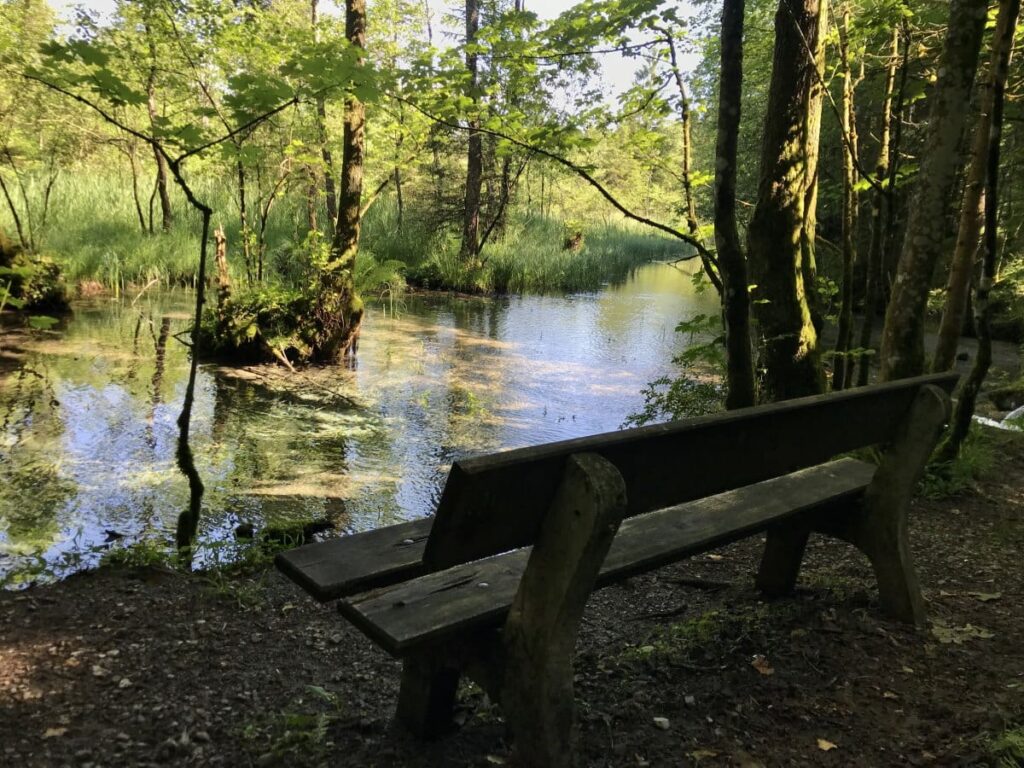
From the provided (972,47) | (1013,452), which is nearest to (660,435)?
(972,47)

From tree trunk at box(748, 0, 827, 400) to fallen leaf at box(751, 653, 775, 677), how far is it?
2.97m

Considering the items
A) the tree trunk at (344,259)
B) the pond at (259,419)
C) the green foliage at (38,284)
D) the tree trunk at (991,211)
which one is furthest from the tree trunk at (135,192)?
the tree trunk at (991,211)

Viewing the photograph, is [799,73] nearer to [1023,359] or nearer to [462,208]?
[1023,359]

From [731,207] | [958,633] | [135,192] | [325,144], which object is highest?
[325,144]

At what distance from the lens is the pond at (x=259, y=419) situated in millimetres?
4570

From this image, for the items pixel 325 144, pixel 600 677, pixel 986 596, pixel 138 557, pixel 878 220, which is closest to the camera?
pixel 600 677

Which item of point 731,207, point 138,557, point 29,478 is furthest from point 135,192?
point 731,207

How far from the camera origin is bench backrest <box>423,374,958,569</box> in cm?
164

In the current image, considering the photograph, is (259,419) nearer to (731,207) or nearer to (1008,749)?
(731,207)

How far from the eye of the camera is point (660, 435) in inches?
74.4

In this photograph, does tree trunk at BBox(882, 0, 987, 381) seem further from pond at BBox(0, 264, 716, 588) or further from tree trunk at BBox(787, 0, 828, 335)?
pond at BBox(0, 264, 716, 588)

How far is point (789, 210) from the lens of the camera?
16.2 feet

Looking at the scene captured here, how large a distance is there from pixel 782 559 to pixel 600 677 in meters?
1.09

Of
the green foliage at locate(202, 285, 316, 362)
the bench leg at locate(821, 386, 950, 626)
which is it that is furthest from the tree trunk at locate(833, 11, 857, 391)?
the green foliage at locate(202, 285, 316, 362)
